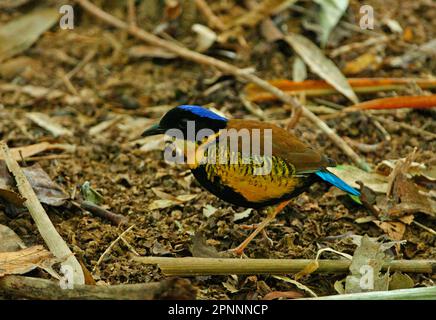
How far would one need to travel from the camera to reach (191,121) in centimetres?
402

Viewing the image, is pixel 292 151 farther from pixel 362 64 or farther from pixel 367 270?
pixel 362 64

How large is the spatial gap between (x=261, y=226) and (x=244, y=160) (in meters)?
0.42

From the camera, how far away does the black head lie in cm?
400

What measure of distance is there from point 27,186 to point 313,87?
241cm

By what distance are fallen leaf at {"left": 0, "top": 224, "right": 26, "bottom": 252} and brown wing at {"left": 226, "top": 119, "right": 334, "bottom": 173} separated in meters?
1.19

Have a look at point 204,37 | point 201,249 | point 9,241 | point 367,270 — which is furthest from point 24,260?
point 204,37

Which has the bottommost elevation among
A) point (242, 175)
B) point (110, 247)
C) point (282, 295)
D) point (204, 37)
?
point (282, 295)

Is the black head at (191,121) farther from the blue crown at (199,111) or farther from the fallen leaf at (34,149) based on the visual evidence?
the fallen leaf at (34,149)

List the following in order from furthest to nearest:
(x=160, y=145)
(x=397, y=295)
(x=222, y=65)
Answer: (x=222, y=65), (x=160, y=145), (x=397, y=295)

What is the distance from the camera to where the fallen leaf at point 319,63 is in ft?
18.3

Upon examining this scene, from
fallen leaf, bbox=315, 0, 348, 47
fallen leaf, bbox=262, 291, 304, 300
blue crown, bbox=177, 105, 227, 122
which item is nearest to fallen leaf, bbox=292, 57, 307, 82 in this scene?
fallen leaf, bbox=315, 0, 348, 47

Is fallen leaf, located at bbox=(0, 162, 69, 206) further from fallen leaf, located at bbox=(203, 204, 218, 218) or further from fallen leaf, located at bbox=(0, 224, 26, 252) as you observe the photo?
fallen leaf, located at bbox=(203, 204, 218, 218)

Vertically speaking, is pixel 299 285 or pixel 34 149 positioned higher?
pixel 34 149
